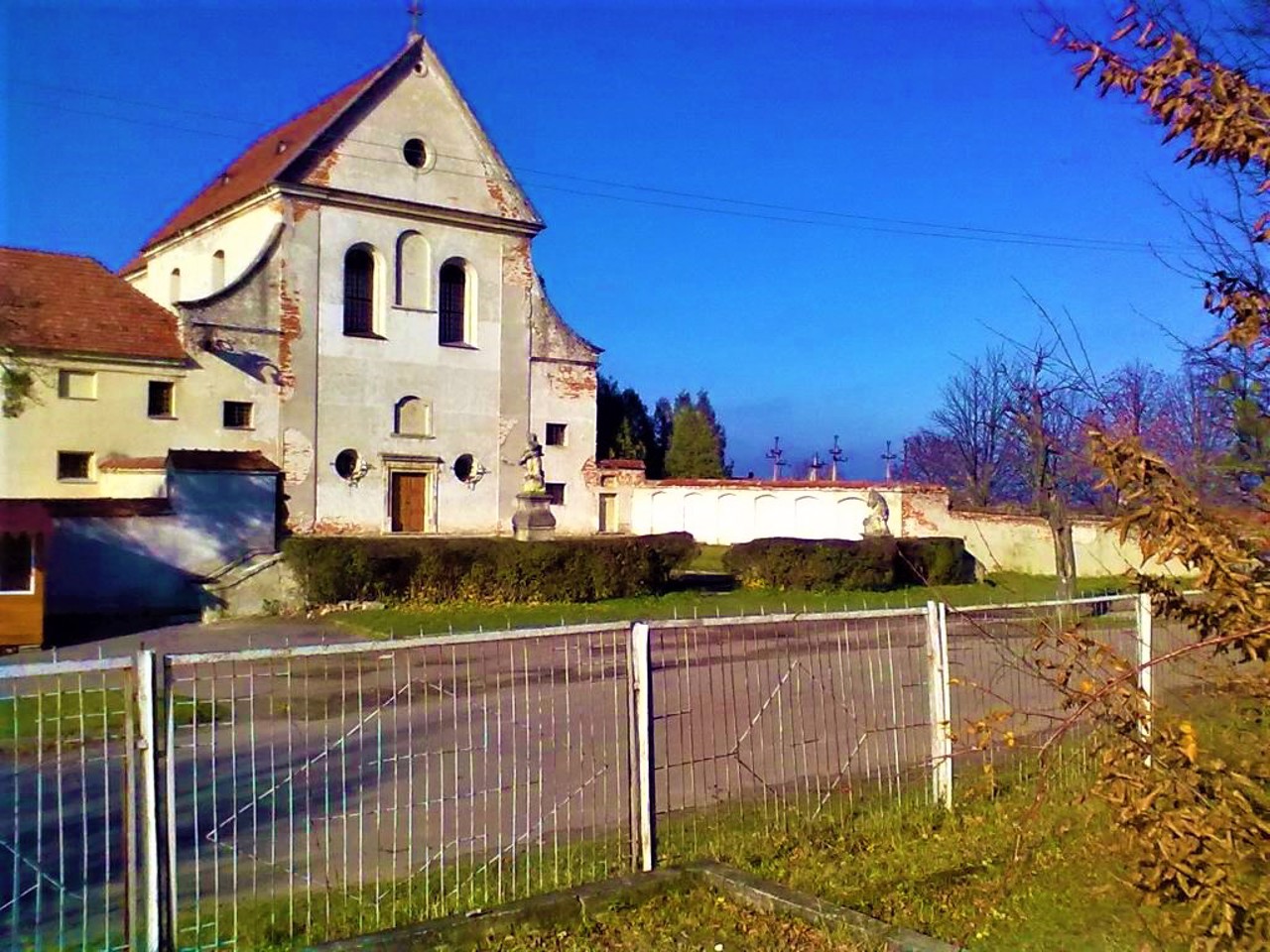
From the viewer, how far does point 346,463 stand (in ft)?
88.6

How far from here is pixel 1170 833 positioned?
12.6 ft

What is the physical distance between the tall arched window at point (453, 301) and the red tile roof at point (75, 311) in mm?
6626

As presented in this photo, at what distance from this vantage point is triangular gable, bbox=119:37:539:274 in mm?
26844

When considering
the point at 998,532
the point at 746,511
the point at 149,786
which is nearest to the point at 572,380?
the point at 746,511

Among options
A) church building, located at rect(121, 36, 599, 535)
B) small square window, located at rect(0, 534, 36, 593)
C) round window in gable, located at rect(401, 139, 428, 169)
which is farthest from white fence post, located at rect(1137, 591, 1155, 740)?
round window in gable, located at rect(401, 139, 428, 169)

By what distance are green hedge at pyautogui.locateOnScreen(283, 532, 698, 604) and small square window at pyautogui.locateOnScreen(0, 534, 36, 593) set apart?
491 centimetres

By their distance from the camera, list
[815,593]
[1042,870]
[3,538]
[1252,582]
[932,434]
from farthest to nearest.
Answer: [932,434], [815,593], [3,538], [1042,870], [1252,582]

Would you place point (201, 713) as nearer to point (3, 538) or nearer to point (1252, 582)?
point (3, 538)

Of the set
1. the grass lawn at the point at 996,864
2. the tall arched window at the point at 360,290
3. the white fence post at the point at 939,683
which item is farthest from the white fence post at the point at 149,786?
the tall arched window at the point at 360,290

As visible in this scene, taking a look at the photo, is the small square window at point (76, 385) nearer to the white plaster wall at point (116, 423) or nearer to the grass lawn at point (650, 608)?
the white plaster wall at point (116, 423)

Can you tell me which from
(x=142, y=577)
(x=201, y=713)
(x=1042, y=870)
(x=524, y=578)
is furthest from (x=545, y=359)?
(x=1042, y=870)

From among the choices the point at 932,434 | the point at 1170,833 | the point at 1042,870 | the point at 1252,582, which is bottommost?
the point at 1042,870

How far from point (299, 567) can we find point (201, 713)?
10247 mm

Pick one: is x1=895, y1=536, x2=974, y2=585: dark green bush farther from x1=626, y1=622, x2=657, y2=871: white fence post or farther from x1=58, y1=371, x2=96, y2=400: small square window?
x1=626, y1=622, x2=657, y2=871: white fence post
